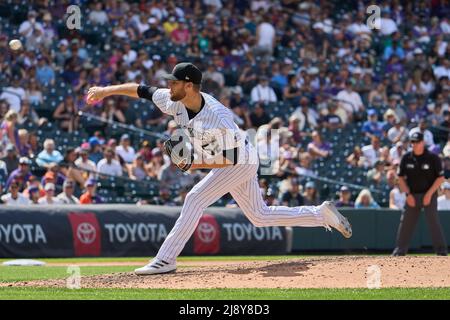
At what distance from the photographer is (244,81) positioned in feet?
78.0

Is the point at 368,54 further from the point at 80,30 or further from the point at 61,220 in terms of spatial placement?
the point at 61,220

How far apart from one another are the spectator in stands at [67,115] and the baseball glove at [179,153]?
1094 cm

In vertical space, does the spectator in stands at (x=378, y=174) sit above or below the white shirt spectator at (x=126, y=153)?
below

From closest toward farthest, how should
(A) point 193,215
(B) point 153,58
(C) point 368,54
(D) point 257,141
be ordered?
1. (A) point 193,215
2. (D) point 257,141
3. (B) point 153,58
4. (C) point 368,54

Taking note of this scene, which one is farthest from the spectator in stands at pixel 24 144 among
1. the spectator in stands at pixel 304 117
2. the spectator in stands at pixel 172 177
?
the spectator in stands at pixel 304 117

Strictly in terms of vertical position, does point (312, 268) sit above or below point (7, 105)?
below

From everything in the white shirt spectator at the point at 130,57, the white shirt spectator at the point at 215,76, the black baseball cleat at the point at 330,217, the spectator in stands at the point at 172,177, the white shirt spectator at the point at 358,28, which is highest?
the white shirt spectator at the point at 358,28

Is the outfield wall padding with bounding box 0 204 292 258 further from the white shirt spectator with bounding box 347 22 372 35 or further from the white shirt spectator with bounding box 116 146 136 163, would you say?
the white shirt spectator with bounding box 347 22 372 35

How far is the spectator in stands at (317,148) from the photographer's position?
21844 millimetres

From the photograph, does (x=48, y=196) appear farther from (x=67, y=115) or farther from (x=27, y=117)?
(x=67, y=115)

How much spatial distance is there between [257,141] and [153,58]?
11.6 ft

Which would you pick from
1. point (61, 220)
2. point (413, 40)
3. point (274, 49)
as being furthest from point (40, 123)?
point (413, 40)

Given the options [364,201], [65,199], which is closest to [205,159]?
[65,199]

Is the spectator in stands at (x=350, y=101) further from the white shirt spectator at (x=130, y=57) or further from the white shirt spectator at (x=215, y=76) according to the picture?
the white shirt spectator at (x=130, y=57)
